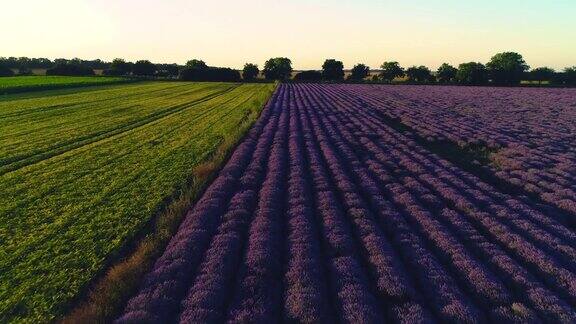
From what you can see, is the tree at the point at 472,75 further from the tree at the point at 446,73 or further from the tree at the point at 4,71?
the tree at the point at 4,71

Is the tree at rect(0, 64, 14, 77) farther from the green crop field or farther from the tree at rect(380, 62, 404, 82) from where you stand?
the tree at rect(380, 62, 404, 82)

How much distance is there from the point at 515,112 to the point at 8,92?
212ft

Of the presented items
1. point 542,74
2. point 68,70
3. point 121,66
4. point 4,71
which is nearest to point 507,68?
point 542,74

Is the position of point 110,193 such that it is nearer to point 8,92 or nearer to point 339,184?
point 339,184

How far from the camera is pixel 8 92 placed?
194 ft

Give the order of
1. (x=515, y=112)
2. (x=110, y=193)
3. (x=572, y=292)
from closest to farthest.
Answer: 1. (x=572, y=292)
2. (x=110, y=193)
3. (x=515, y=112)

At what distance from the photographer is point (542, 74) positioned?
116562 millimetres

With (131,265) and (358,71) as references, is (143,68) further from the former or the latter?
(131,265)

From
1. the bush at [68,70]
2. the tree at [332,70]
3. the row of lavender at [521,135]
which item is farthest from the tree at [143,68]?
the row of lavender at [521,135]

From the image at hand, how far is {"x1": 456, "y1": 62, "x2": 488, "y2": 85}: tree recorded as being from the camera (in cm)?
11331

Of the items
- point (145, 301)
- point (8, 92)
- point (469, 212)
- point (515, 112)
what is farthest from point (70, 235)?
point (8, 92)

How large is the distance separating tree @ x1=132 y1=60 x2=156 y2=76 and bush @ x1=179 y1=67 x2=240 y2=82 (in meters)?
13.1

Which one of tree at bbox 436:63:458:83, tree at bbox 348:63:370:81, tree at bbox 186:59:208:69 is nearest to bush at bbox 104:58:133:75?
tree at bbox 186:59:208:69

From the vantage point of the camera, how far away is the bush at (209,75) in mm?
130750
